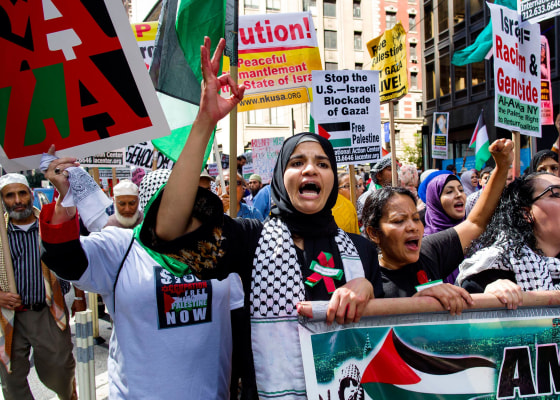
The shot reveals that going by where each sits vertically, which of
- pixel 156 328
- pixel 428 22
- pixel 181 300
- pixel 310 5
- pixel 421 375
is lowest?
pixel 421 375

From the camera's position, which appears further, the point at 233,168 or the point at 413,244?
the point at 233,168

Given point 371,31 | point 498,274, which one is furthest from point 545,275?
point 371,31

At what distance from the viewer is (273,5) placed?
34.4m

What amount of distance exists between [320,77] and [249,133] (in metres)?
27.5

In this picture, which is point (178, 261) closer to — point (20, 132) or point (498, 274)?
point (20, 132)

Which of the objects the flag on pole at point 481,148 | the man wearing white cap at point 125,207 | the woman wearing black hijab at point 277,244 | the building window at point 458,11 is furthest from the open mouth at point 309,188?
the building window at point 458,11

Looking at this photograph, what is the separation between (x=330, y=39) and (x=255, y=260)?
37.0 meters

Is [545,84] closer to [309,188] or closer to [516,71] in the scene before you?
[516,71]

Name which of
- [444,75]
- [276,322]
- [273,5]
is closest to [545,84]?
[276,322]

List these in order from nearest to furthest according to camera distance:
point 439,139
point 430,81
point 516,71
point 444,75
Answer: point 516,71
point 439,139
point 444,75
point 430,81

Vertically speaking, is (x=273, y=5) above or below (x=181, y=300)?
above

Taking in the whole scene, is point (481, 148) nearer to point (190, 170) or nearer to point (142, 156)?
point (142, 156)

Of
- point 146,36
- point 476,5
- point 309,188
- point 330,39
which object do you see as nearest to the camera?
point 309,188

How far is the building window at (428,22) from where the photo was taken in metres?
27.0
